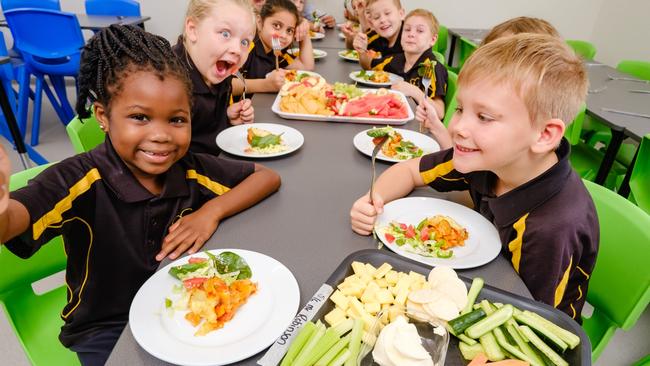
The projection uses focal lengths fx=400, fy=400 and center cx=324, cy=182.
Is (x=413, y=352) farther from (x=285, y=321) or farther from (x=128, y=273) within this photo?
(x=128, y=273)

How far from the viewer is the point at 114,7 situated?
4.96 metres

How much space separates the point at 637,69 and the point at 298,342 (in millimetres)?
4016

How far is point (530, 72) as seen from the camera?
1016mm

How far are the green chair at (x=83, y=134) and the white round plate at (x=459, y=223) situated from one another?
1029mm

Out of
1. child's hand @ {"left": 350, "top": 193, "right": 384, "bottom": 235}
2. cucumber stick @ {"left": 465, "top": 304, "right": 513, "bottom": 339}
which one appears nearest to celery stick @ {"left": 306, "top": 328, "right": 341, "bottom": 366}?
cucumber stick @ {"left": 465, "top": 304, "right": 513, "bottom": 339}

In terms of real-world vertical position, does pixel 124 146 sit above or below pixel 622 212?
above

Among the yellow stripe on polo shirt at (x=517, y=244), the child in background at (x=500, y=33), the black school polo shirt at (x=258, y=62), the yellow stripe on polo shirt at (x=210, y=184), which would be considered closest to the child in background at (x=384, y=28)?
the black school polo shirt at (x=258, y=62)

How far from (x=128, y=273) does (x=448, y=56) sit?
546cm

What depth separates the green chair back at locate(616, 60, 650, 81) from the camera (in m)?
3.29

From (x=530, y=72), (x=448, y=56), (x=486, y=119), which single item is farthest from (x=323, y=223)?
(x=448, y=56)

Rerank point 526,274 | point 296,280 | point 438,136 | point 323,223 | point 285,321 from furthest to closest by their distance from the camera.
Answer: point 438,136 < point 323,223 < point 526,274 < point 296,280 < point 285,321

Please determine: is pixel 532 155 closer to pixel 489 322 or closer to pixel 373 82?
pixel 489 322

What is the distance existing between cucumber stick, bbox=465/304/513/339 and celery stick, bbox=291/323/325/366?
27 cm

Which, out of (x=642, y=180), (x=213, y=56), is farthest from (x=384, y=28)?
(x=642, y=180)
